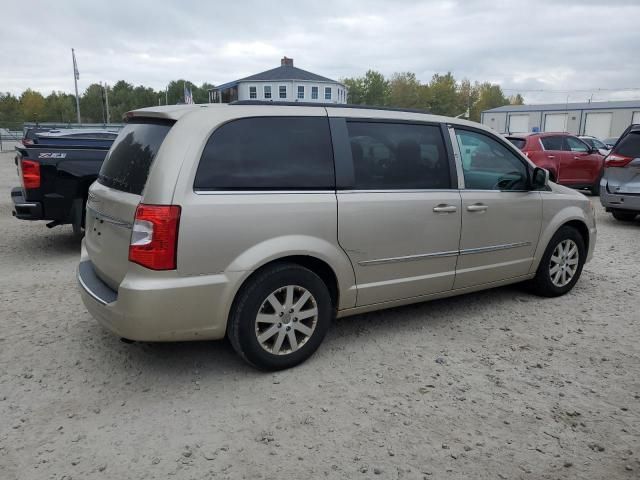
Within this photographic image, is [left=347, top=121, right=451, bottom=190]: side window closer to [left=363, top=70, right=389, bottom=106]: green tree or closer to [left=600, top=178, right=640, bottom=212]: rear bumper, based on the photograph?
[left=600, top=178, right=640, bottom=212]: rear bumper

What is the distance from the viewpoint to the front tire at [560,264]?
5156 millimetres

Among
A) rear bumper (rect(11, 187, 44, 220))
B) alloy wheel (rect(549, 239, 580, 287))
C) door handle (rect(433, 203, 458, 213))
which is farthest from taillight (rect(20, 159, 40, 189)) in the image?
alloy wheel (rect(549, 239, 580, 287))

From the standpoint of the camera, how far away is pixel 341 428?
3006 millimetres

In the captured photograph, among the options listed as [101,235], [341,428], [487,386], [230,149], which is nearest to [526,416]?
[487,386]

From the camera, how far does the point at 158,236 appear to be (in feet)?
10.1

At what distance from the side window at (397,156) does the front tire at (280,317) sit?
2.74ft

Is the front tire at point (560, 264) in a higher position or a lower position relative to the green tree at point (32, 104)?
lower

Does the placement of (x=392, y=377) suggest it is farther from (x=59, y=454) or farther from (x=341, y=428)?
(x=59, y=454)

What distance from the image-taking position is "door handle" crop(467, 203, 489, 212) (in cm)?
436

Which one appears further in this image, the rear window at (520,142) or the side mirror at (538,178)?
the rear window at (520,142)

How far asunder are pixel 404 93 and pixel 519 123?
38809 millimetres

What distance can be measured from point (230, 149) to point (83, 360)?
6.37ft

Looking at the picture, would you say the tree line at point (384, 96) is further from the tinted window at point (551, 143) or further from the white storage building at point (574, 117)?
the tinted window at point (551, 143)

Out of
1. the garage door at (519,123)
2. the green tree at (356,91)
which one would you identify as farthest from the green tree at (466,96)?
the garage door at (519,123)
